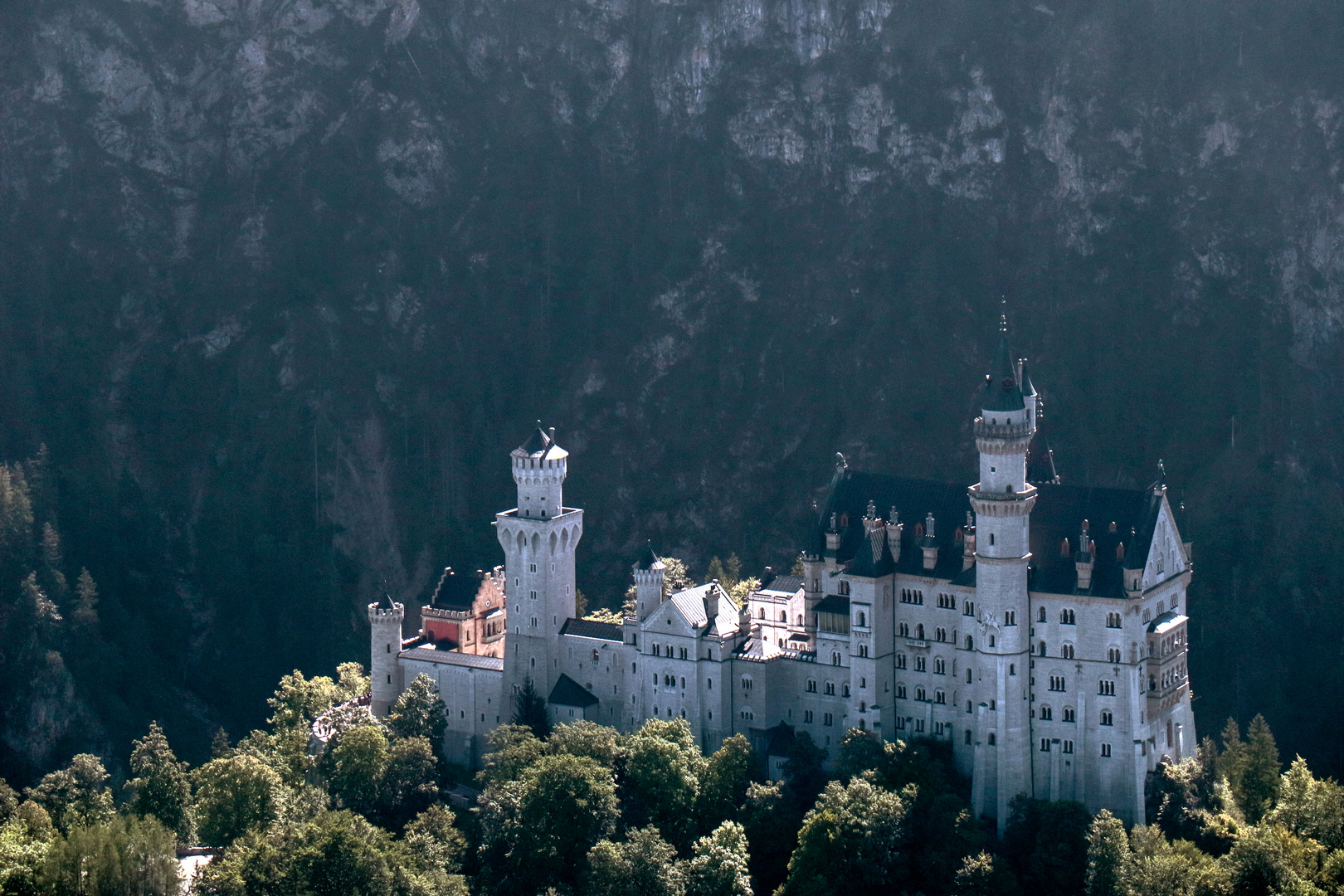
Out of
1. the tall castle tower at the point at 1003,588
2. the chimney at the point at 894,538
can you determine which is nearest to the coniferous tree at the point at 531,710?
the chimney at the point at 894,538

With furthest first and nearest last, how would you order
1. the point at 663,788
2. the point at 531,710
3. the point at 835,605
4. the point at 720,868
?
the point at 531,710, the point at 835,605, the point at 663,788, the point at 720,868

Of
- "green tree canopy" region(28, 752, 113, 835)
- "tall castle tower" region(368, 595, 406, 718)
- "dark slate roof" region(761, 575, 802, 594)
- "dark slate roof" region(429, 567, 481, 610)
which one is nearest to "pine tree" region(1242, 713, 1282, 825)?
"dark slate roof" region(761, 575, 802, 594)

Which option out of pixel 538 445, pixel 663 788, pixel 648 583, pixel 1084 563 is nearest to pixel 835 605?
pixel 648 583

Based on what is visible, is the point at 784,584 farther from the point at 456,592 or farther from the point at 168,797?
the point at 168,797

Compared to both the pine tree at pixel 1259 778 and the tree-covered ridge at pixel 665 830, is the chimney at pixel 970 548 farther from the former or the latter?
the pine tree at pixel 1259 778

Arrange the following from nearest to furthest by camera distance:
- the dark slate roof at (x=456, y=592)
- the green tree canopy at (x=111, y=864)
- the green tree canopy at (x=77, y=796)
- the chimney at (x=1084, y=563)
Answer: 1. the chimney at (x=1084, y=563)
2. the green tree canopy at (x=111, y=864)
3. the green tree canopy at (x=77, y=796)
4. the dark slate roof at (x=456, y=592)

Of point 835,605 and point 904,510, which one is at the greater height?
point 904,510

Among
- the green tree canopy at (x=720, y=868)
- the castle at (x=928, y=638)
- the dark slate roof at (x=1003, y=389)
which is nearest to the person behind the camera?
the green tree canopy at (x=720, y=868)
